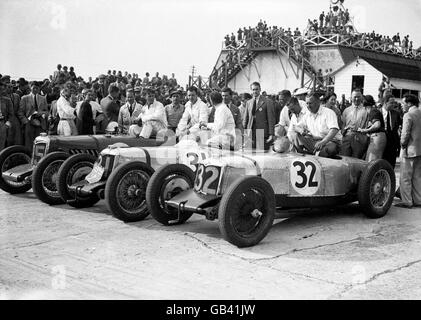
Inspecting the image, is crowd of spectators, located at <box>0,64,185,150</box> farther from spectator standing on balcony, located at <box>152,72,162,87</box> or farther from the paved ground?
spectator standing on balcony, located at <box>152,72,162,87</box>

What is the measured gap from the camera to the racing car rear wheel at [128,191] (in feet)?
22.2

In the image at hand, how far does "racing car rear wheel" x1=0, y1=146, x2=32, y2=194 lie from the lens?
29.7 feet

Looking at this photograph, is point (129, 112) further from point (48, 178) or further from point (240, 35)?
point (240, 35)

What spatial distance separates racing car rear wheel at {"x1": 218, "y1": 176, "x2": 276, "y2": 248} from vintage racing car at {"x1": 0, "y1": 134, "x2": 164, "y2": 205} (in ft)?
10.6

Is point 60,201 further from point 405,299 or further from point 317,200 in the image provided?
point 405,299

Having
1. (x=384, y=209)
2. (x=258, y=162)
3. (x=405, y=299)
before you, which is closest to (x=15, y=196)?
(x=258, y=162)

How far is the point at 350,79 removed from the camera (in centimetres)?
3133

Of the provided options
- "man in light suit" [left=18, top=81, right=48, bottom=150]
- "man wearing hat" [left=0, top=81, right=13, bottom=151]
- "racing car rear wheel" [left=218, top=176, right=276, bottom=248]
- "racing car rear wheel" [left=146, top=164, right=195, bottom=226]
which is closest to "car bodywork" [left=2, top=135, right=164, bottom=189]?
"racing car rear wheel" [left=146, top=164, right=195, bottom=226]

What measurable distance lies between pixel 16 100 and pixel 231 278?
8943mm

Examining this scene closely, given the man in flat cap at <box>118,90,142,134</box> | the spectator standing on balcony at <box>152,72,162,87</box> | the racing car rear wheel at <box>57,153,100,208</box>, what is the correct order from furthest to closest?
1. the spectator standing on balcony at <box>152,72,162,87</box>
2. the man in flat cap at <box>118,90,142,134</box>
3. the racing car rear wheel at <box>57,153,100,208</box>

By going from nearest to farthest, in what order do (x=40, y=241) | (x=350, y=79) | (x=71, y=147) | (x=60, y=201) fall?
(x=40, y=241) < (x=60, y=201) < (x=71, y=147) < (x=350, y=79)

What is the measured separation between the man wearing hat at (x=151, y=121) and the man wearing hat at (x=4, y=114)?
12.6 feet

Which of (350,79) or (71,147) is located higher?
(350,79)

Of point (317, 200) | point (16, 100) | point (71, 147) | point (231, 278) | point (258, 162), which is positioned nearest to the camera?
point (231, 278)
